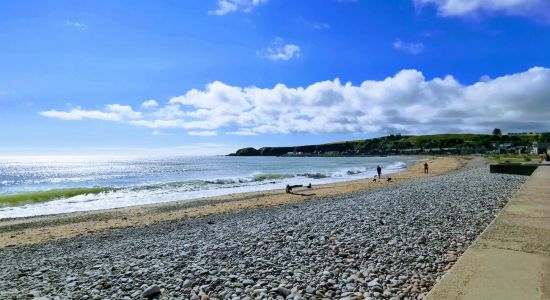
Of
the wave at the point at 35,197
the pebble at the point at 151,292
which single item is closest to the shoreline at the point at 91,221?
the wave at the point at 35,197

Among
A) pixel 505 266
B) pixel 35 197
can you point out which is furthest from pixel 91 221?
pixel 505 266

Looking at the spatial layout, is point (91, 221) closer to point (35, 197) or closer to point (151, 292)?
point (151, 292)

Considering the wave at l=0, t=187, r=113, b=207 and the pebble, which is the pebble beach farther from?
the wave at l=0, t=187, r=113, b=207

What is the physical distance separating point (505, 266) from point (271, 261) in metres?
4.12

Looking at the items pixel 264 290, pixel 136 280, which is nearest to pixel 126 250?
Result: pixel 136 280

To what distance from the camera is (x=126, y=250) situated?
417 inches

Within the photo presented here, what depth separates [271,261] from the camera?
7.61m

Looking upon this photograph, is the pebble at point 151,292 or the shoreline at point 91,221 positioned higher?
the pebble at point 151,292

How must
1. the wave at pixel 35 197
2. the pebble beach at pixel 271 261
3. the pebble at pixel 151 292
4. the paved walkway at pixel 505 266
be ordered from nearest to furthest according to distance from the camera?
1. the paved walkway at pixel 505 266
2. the pebble beach at pixel 271 261
3. the pebble at pixel 151 292
4. the wave at pixel 35 197

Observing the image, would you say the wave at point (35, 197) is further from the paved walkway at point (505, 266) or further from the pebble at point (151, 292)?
the paved walkway at point (505, 266)

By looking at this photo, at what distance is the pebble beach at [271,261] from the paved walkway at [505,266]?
0.84 metres

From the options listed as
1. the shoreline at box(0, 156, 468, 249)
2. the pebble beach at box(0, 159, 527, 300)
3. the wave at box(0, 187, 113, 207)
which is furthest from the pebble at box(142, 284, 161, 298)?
the wave at box(0, 187, 113, 207)

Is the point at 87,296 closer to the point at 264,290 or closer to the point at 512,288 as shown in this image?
the point at 264,290

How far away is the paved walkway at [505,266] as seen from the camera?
408cm
